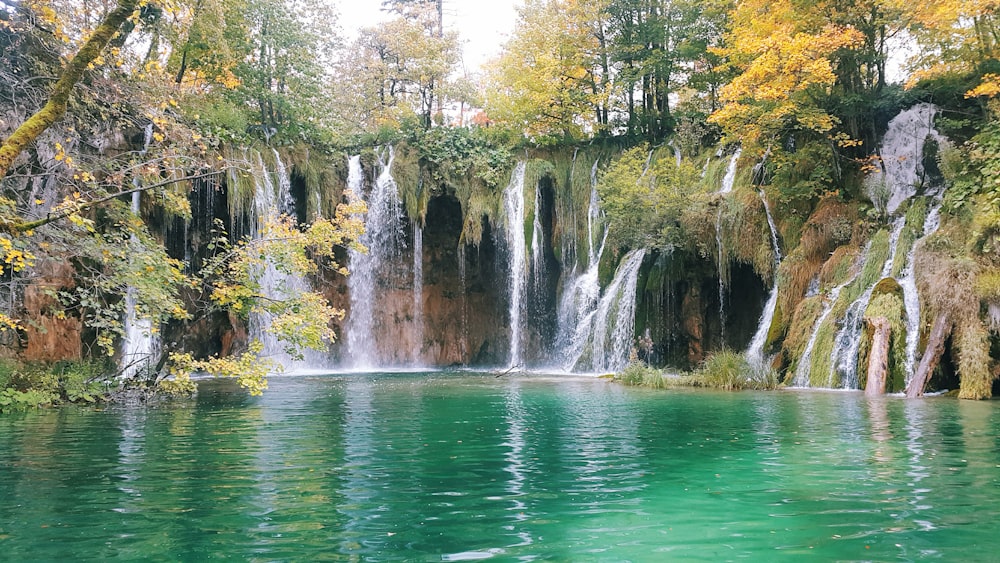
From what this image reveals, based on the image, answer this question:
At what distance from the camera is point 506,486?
569cm

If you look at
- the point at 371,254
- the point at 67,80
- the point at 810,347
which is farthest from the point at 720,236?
the point at 67,80

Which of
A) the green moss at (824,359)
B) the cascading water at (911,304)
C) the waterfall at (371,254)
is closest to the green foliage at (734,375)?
the green moss at (824,359)

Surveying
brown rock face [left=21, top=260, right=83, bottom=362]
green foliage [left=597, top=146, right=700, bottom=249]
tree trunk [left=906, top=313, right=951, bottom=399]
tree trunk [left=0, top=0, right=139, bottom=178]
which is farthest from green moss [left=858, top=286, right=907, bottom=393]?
brown rock face [left=21, top=260, right=83, bottom=362]

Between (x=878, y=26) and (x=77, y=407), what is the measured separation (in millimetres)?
19710

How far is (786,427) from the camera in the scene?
895 centimetres

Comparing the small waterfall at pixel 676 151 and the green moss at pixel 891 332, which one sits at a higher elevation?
the small waterfall at pixel 676 151

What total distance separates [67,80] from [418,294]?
22.5 meters

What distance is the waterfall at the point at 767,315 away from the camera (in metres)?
17.4

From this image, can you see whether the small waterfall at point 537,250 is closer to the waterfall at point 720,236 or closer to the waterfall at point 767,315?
the waterfall at point 720,236

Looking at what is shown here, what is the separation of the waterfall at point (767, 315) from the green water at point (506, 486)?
674 centimetres

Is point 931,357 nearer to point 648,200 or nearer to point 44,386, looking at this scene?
point 648,200

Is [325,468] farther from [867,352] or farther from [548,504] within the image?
[867,352]

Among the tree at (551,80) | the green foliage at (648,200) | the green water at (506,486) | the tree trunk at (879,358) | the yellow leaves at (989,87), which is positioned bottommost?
the green water at (506,486)

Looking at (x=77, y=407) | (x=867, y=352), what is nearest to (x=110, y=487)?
(x=77, y=407)
